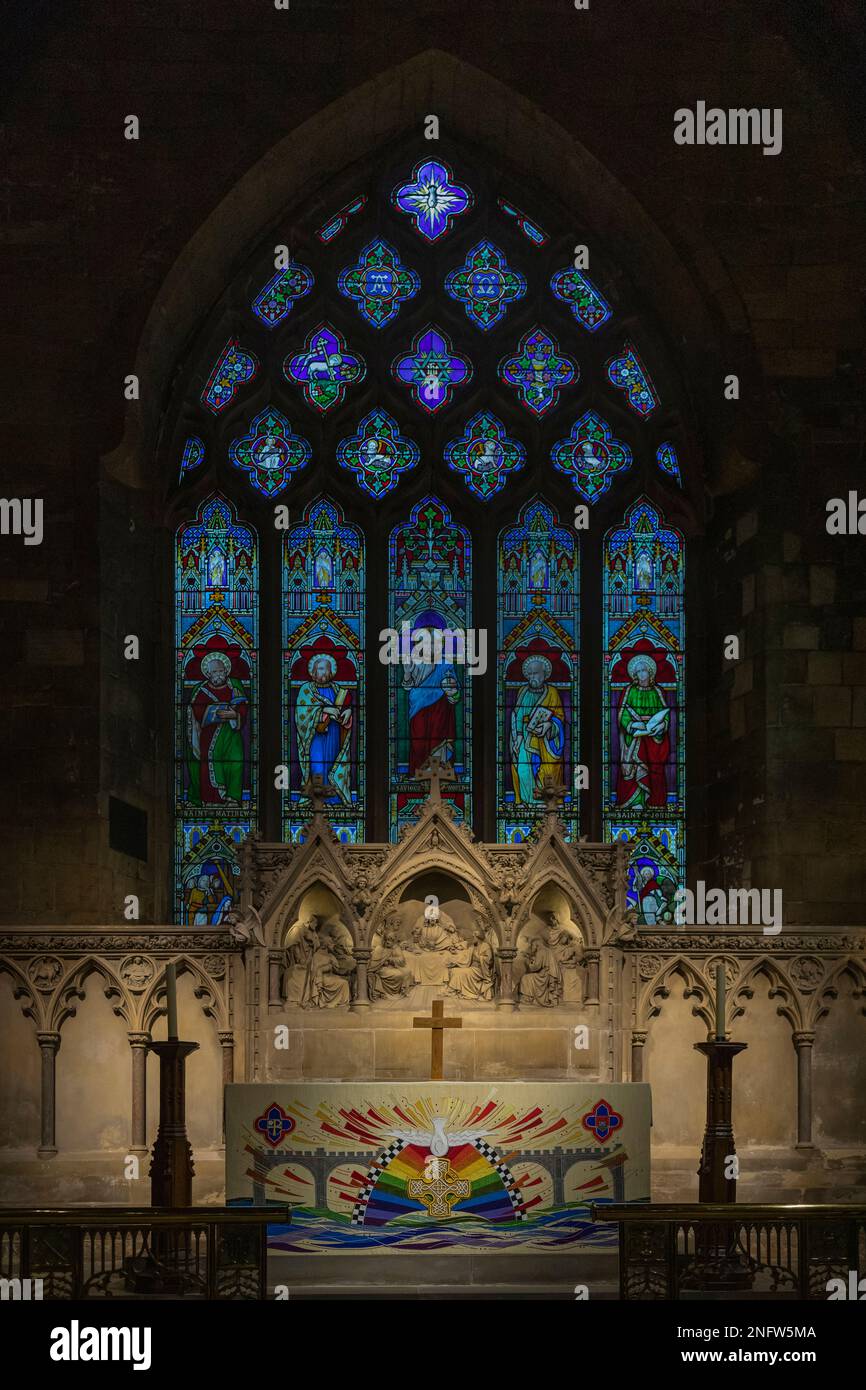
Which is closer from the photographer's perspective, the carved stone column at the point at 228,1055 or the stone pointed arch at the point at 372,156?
the carved stone column at the point at 228,1055

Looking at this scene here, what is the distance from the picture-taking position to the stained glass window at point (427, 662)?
1603cm

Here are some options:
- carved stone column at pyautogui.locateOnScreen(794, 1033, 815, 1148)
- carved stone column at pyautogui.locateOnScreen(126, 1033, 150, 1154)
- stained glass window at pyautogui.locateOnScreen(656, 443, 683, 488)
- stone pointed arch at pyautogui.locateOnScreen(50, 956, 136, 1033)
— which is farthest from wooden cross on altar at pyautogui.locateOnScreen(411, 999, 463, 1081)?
stained glass window at pyautogui.locateOnScreen(656, 443, 683, 488)

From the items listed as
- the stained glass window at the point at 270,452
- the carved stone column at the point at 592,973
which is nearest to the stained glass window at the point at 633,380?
the stained glass window at the point at 270,452

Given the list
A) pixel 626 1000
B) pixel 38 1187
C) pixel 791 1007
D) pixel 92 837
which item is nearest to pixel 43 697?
pixel 92 837

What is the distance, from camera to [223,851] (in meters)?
15.8

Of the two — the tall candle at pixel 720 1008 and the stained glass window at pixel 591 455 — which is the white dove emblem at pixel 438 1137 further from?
the stained glass window at pixel 591 455

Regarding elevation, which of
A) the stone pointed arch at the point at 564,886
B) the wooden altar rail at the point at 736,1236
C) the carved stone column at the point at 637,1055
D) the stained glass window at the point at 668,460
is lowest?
the wooden altar rail at the point at 736,1236

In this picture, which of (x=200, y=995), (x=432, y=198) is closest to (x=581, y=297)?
(x=432, y=198)

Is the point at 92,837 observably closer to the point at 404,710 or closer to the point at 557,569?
the point at 404,710

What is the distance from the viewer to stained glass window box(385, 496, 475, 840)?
16.0m

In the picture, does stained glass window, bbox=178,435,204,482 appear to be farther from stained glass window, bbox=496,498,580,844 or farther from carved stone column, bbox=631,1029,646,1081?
carved stone column, bbox=631,1029,646,1081

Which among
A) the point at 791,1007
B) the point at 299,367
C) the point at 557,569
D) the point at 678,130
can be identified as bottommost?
the point at 791,1007

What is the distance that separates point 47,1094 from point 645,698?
5517 millimetres

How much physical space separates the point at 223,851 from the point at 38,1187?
3417 millimetres
